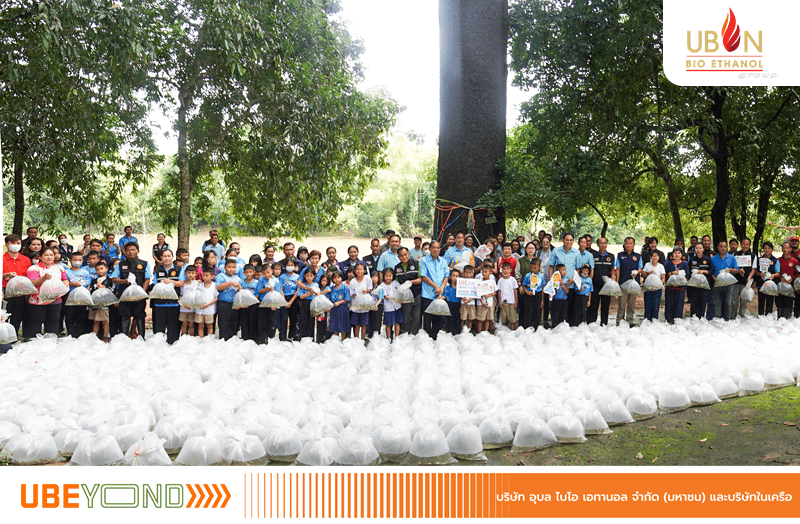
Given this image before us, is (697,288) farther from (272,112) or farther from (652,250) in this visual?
(272,112)

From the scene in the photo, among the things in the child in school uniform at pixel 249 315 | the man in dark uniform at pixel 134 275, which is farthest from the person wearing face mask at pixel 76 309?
the child in school uniform at pixel 249 315

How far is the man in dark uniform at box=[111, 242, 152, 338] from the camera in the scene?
7328mm

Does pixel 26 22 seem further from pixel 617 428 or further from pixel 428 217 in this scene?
pixel 428 217

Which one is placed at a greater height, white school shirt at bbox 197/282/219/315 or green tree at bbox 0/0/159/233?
green tree at bbox 0/0/159/233

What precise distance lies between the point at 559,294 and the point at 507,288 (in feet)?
2.25

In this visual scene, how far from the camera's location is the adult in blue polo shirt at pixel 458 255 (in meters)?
8.12

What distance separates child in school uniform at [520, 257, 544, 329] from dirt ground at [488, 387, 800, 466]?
350cm

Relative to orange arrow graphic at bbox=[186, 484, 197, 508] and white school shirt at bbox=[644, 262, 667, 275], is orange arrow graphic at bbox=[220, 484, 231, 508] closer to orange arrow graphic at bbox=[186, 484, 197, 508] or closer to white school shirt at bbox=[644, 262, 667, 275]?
orange arrow graphic at bbox=[186, 484, 197, 508]

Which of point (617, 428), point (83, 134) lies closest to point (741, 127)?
point (617, 428)

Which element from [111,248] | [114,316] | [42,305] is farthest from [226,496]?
[111,248]

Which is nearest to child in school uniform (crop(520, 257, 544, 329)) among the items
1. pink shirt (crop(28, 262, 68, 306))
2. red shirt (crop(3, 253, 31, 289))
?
pink shirt (crop(28, 262, 68, 306))

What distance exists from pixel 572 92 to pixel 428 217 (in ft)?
77.6

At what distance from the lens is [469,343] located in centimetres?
609

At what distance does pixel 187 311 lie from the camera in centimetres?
723
